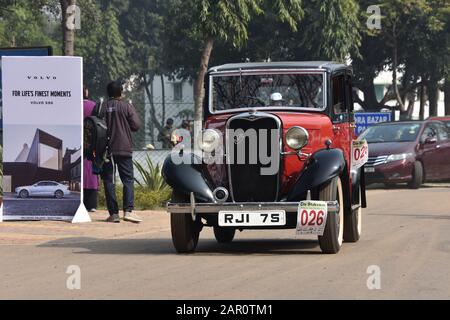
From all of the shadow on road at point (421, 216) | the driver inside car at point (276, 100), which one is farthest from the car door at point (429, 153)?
the driver inside car at point (276, 100)

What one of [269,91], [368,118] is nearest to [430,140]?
[368,118]

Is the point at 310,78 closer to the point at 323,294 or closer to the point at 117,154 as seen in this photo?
the point at 117,154

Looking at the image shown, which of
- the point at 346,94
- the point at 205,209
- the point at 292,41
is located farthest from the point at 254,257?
the point at 292,41

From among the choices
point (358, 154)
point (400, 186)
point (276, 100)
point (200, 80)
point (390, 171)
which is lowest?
point (400, 186)

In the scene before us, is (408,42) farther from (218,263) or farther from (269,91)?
(218,263)

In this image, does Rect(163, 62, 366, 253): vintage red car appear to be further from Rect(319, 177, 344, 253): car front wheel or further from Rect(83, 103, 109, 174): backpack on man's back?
Rect(83, 103, 109, 174): backpack on man's back

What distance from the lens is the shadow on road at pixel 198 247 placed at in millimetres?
12734

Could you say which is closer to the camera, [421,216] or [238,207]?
[238,207]

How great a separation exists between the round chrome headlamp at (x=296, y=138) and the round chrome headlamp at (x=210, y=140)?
0.77 m

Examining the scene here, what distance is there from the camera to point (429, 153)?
92.2 feet

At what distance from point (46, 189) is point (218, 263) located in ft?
16.6

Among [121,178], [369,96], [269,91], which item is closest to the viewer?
[269,91]

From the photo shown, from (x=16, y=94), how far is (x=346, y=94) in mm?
4835

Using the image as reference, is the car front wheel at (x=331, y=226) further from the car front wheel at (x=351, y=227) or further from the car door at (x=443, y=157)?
the car door at (x=443, y=157)
